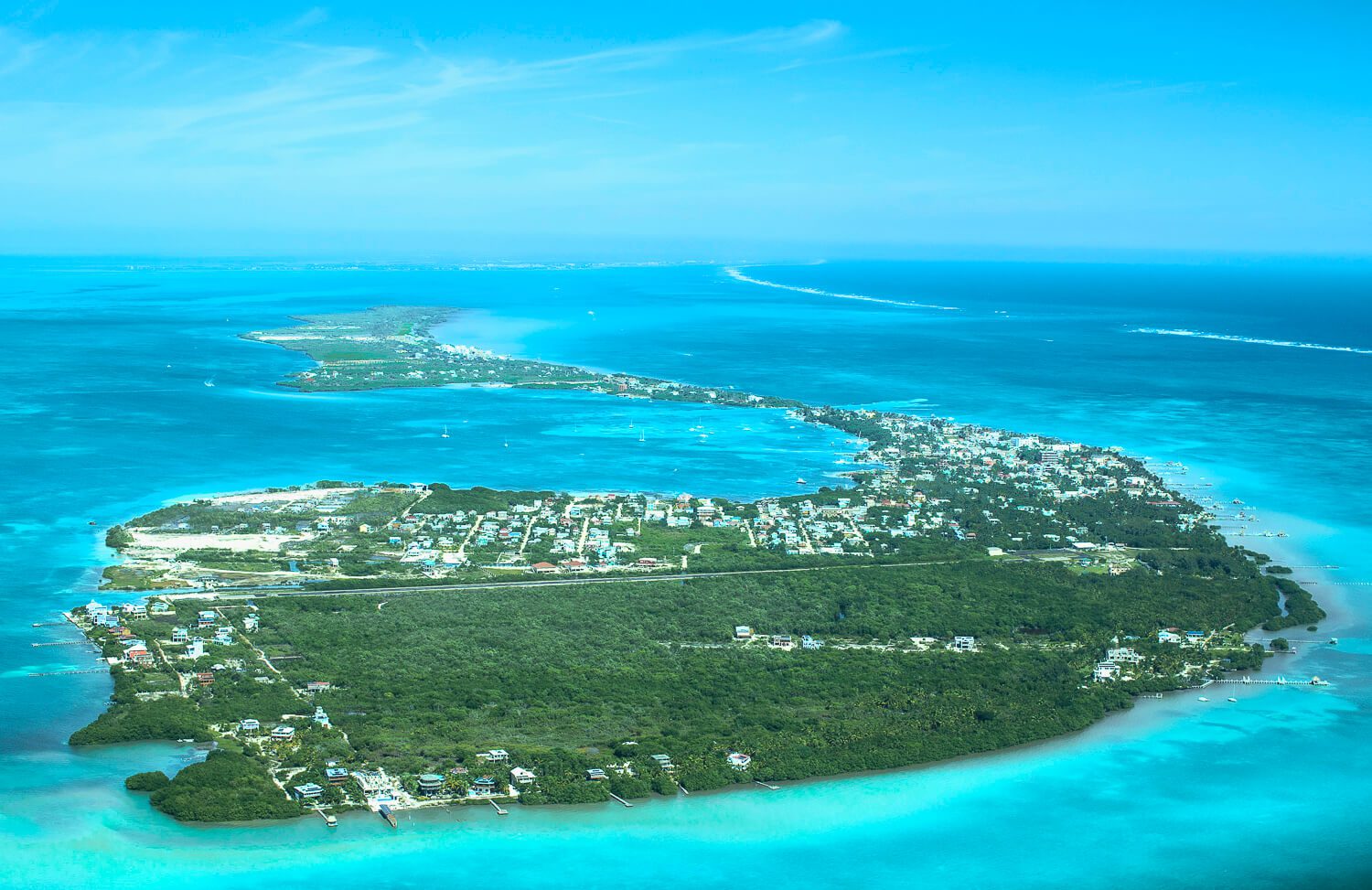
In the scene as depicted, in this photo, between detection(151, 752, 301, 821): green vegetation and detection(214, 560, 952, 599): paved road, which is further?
detection(214, 560, 952, 599): paved road

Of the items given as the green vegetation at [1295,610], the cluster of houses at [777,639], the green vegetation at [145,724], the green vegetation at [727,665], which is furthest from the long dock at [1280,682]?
the green vegetation at [145,724]

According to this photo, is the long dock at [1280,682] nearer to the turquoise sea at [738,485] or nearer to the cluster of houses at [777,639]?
the turquoise sea at [738,485]

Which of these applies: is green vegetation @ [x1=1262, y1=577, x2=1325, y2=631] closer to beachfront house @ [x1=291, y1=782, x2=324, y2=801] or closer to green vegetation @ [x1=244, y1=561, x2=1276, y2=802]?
green vegetation @ [x1=244, y1=561, x2=1276, y2=802]

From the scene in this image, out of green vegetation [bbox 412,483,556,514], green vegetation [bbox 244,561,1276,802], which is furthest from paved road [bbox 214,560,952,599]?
green vegetation [bbox 412,483,556,514]

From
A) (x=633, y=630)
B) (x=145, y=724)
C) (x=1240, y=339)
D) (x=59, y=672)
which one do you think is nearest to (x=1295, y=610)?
(x=633, y=630)

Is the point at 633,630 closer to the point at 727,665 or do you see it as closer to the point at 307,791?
the point at 727,665

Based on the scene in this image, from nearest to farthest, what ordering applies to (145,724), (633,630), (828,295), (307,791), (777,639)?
1. (307,791)
2. (145,724)
3. (777,639)
4. (633,630)
5. (828,295)
